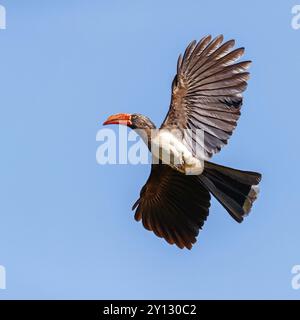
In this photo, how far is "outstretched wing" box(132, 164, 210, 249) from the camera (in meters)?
12.3

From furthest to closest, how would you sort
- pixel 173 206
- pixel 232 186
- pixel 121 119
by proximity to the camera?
pixel 173 206
pixel 121 119
pixel 232 186

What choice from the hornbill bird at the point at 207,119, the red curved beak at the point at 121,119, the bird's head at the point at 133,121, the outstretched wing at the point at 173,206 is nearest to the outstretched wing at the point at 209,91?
the hornbill bird at the point at 207,119

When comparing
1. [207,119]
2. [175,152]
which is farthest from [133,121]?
[207,119]

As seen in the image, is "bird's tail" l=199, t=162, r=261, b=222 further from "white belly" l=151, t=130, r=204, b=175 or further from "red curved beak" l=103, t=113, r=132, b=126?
"red curved beak" l=103, t=113, r=132, b=126

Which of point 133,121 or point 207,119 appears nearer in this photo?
point 207,119

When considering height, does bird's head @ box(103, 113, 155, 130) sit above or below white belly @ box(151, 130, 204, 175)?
above

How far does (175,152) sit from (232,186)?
0.89 meters

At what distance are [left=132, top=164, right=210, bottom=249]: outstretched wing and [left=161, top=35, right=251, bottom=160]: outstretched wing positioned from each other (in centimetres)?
106

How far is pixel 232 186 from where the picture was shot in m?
11.5

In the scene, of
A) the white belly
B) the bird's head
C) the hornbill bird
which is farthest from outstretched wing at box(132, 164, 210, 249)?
the bird's head

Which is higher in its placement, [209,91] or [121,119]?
[209,91]

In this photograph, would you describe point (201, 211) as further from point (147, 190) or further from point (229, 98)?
point (229, 98)

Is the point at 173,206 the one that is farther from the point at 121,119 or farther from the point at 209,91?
the point at 209,91
